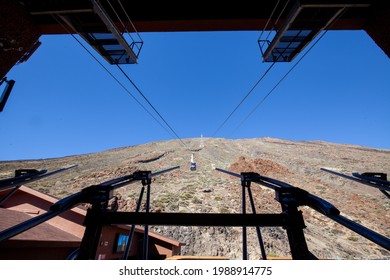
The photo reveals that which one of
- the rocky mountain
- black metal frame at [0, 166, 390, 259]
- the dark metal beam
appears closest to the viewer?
black metal frame at [0, 166, 390, 259]

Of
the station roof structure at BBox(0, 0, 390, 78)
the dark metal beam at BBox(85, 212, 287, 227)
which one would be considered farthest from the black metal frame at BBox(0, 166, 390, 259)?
the station roof structure at BBox(0, 0, 390, 78)

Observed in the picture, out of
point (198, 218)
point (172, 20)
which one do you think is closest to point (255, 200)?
point (172, 20)

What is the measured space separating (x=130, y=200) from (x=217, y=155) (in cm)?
2613

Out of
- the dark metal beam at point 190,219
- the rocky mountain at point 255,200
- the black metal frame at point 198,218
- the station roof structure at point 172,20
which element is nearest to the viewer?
the black metal frame at point 198,218

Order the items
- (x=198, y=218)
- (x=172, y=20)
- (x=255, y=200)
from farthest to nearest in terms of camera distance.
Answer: (x=255, y=200) → (x=172, y=20) → (x=198, y=218)

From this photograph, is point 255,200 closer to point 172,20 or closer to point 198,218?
point 172,20

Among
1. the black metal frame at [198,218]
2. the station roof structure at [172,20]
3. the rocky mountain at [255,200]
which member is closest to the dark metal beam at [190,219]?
the black metal frame at [198,218]

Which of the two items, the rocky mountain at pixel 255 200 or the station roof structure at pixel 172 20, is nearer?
the station roof structure at pixel 172 20

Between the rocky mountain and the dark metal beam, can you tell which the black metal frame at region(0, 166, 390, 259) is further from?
the rocky mountain

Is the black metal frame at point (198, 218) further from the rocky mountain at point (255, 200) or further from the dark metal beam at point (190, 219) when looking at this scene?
the rocky mountain at point (255, 200)

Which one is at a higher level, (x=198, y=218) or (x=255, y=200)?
(x=255, y=200)

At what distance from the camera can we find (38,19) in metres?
5.98

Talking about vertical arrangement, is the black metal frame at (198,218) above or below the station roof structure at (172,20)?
below
